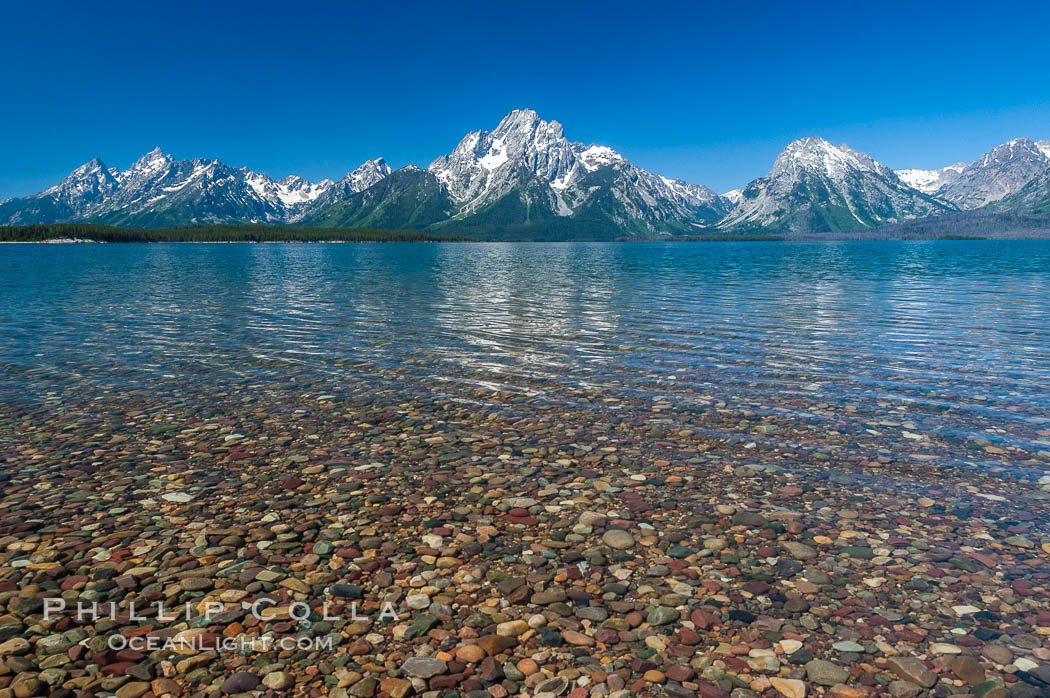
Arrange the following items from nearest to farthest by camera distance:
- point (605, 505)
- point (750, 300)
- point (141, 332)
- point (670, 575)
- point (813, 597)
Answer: point (813, 597)
point (670, 575)
point (605, 505)
point (141, 332)
point (750, 300)

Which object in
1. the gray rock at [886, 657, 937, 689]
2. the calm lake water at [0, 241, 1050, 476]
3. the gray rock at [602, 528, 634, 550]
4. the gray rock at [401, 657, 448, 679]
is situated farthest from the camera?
the calm lake water at [0, 241, 1050, 476]

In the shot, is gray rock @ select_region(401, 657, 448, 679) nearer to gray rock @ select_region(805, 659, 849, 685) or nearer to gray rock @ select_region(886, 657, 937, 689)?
gray rock @ select_region(805, 659, 849, 685)

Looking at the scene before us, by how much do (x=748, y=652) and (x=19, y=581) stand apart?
34.8 ft

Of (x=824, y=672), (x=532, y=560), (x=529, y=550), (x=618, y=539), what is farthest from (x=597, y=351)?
(x=824, y=672)

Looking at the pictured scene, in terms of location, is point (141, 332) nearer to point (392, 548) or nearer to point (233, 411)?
point (233, 411)

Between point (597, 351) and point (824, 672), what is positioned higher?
point (597, 351)

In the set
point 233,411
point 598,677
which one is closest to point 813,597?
point 598,677

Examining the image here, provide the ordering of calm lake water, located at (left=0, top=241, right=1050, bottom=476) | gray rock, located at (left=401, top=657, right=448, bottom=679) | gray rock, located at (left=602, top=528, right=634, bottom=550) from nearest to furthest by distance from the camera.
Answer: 1. gray rock, located at (left=401, top=657, right=448, bottom=679)
2. gray rock, located at (left=602, top=528, right=634, bottom=550)
3. calm lake water, located at (left=0, top=241, right=1050, bottom=476)

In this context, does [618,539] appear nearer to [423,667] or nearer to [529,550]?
[529,550]

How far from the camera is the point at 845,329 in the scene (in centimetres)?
3425

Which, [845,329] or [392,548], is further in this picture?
[845,329]

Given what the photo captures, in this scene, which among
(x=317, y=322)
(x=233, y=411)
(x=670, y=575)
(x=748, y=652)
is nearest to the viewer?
(x=748, y=652)

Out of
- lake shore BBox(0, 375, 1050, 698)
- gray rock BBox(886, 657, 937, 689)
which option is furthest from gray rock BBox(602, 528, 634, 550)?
gray rock BBox(886, 657, 937, 689)

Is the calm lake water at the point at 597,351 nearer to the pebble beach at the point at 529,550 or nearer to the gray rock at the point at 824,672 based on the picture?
the pebble beach at the point at 529,550
